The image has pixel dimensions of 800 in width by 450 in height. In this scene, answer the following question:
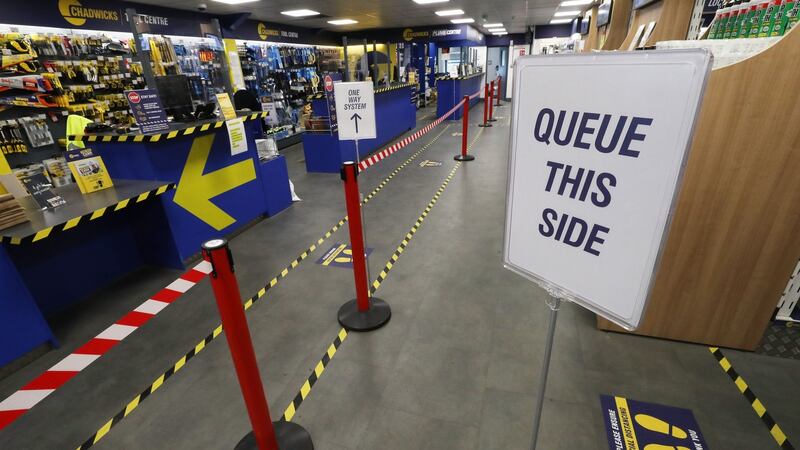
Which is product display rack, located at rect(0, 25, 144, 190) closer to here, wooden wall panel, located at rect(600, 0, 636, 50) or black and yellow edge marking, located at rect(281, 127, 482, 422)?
black and yellow edge marking, located at rect(281, 127, 482, 422)

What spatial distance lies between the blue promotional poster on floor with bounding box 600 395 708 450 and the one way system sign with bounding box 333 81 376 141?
9.98ft

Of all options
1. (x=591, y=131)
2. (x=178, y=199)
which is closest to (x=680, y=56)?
(x=591, y=131)

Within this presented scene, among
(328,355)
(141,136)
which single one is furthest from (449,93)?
(328,355)

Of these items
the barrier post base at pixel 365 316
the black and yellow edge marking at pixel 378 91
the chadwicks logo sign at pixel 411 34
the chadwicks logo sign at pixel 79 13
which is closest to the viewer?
the barrier post base at pixel 365 316

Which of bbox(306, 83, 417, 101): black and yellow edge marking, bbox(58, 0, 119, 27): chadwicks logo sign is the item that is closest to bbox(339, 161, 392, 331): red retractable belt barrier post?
bbox(306, 83, 417, 101): black and yellow edge marking

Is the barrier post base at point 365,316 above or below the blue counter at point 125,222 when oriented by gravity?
below

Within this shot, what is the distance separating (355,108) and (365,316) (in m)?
2.07

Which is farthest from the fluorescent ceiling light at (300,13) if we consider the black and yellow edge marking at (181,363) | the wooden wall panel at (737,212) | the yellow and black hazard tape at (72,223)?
the wooden wall panel at (737,212)

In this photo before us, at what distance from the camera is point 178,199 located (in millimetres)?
3891

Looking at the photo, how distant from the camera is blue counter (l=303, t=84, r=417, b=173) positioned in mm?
7223

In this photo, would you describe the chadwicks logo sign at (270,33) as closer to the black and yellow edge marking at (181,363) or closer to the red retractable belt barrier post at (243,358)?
the black and yellow edge marking at (181,363)

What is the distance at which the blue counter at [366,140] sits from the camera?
7.22 m

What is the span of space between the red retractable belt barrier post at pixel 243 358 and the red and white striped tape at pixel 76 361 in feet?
0.23

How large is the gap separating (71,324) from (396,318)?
9.31 feet
